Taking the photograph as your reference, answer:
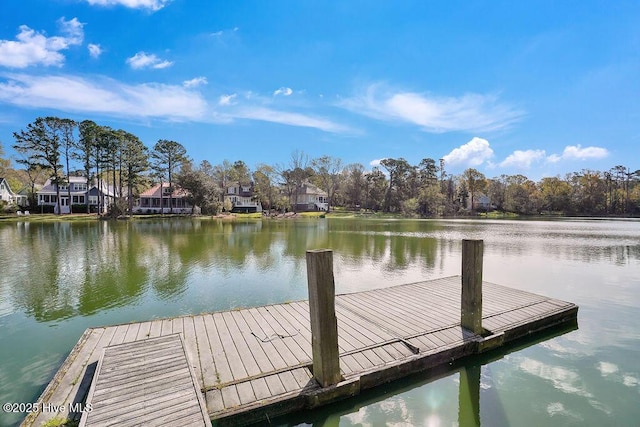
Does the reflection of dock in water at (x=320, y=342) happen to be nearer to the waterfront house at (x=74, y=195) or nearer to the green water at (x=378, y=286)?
the green water at (x=378, y=286)

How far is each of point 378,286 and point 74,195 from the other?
181 ft

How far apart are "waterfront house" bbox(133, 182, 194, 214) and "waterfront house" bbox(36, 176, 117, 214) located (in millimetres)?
4819

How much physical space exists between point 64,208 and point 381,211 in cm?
5232

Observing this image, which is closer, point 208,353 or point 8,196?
point 208,353

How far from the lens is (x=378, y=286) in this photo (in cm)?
1051

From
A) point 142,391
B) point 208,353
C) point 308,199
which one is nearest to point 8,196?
point 308,199

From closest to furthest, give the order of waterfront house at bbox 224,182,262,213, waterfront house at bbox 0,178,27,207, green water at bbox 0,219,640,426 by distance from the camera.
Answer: green water at bbox 0,219,640,426, waterfront house at bbox 0,178,27,207, waterfront house at bbox 224,182,262,213

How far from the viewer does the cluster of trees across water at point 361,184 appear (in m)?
46.8

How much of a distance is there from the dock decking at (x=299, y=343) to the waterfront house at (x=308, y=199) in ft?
183

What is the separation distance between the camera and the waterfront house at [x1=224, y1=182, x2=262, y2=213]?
188ft

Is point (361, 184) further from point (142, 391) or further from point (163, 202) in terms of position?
point (142, 391)

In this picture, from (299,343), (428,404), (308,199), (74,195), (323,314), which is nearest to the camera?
(323,314)

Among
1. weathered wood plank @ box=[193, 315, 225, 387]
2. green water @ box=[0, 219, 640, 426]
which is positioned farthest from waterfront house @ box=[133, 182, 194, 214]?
weathered wood plank @ box=[193, 315, 225, 387]

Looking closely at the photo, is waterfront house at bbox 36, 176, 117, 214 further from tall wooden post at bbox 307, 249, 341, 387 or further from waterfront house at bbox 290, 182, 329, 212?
tall wooden post at bbox 307, 249, 341, 387
